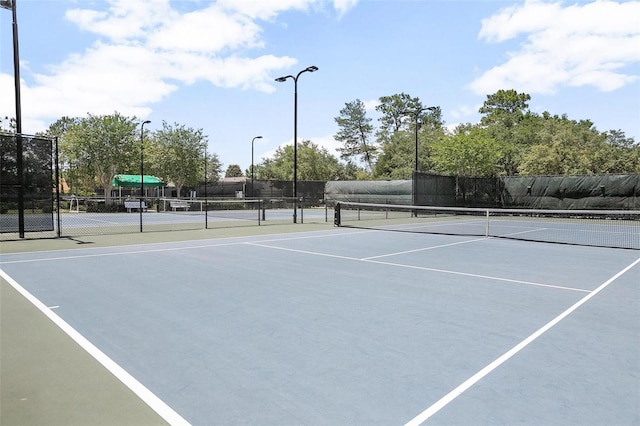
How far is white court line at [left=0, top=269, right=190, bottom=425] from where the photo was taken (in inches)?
114

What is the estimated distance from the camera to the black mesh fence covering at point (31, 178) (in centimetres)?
1417

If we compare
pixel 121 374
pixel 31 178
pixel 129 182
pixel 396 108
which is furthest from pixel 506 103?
pixel 121 374

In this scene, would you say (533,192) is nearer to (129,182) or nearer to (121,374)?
(121,374)

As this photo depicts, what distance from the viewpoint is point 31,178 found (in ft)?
49.1

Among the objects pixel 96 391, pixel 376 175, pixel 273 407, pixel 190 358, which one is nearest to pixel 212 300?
pixel 190 358

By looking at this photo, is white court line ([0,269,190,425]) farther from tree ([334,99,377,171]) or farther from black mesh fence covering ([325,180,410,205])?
tree ([334,99,377,171])

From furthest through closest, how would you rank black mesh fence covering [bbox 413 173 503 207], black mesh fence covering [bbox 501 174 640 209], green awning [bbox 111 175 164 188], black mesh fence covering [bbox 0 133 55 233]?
green awning [bbox 111 175 164 188] < black mesh fence covering [bbox 413 173 503 207] < black mesh fence covering [bbox 501 174 640 209] < black mesh fence covering [bbox 0 133 55 233]

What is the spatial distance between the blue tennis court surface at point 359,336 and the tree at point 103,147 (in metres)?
30.3

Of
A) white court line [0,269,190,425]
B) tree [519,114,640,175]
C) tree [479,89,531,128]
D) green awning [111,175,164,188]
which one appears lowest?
white court line [0,269,190,425]

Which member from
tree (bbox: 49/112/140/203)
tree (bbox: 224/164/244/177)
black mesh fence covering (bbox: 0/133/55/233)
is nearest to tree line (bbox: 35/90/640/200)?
tree (bbox: 49/112/140/203)

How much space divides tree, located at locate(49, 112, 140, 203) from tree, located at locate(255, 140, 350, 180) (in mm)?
21126

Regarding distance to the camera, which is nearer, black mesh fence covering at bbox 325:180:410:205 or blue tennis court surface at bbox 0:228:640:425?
blue tennis court surface at bbox 0:228:640:425

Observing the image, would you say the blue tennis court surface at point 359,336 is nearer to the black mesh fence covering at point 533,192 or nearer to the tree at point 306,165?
the black mesh fence covering at point 533,192

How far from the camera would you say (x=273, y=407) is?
301 cm
